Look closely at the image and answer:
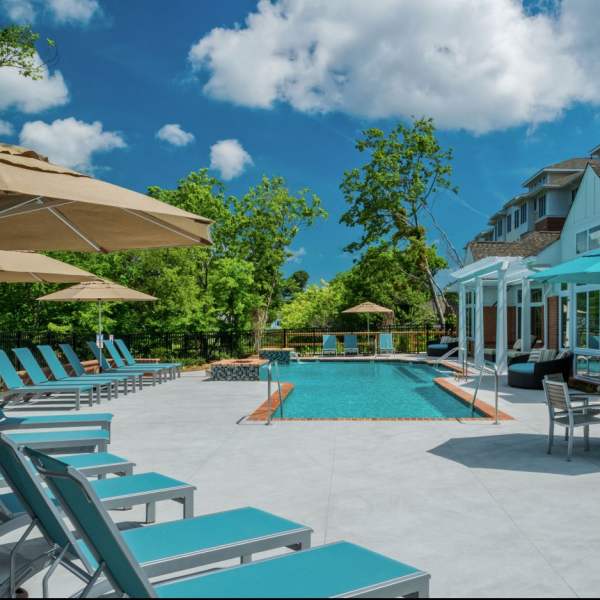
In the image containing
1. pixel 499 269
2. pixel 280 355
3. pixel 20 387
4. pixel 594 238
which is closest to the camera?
pixel 20 387

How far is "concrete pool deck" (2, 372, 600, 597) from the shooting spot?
→ 4258 mm

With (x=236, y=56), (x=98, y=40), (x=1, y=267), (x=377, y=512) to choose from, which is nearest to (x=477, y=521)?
(x=377, y=512)

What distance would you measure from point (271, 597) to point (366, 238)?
30.0 metres

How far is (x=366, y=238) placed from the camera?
3225 centimetres

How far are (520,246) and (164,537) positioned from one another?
22.0 meters

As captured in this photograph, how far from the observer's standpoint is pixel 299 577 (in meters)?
2.94

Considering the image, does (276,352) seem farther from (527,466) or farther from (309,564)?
(309,564)

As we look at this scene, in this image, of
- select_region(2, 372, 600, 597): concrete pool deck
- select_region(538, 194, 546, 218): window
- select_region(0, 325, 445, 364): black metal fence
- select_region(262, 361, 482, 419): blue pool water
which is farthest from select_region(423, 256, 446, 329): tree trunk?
select_region(2, 372, 600, 597): concrete pool deck

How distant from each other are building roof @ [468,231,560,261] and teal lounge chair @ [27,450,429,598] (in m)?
20.1

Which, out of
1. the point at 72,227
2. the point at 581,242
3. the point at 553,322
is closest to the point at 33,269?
the point at 72,227

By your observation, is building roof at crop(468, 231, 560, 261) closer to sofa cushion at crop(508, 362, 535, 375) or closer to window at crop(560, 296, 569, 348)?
window at crop(560, 296, 569, 348)

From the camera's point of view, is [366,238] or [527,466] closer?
[527,466]

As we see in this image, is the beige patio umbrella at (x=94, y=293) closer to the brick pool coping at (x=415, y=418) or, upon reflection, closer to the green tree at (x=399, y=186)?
the brick pool coping at (x=415, y=418)

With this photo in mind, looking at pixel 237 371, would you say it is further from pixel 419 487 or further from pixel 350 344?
pixel 419 487
